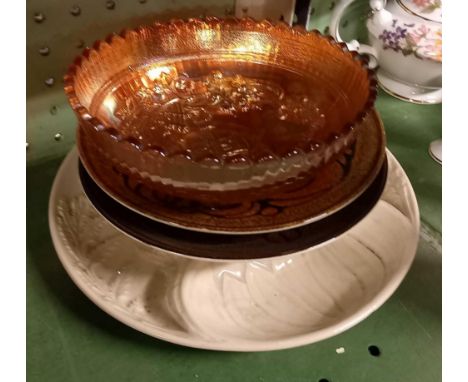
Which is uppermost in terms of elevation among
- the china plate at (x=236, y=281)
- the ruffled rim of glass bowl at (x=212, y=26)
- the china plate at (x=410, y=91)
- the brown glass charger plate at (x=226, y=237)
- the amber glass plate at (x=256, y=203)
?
the ruffled rim of glass bowl at (x=212, y=26)

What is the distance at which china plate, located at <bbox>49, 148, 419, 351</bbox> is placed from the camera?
44cm

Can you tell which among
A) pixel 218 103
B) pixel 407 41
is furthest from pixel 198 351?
pixel 407 41

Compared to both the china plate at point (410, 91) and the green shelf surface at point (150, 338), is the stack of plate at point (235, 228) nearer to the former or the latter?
the green shelf surface at point (150, 338)

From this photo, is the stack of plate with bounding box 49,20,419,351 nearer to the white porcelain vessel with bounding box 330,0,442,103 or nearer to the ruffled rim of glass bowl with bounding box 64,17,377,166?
the ruffled rim of glass bowl with bounding box 64,17,377,166

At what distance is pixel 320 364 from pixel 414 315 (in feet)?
0.36

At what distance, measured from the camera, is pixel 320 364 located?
0.46 metres

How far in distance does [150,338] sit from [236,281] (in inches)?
3.8

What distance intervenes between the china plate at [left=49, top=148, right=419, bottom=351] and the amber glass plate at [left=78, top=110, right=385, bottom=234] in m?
0.05

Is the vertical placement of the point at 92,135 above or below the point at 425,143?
above

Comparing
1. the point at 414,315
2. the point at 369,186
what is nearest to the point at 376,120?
the point at 369,186

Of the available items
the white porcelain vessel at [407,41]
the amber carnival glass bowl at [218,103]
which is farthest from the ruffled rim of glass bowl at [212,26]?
the white porcelain vessel at [407,41]

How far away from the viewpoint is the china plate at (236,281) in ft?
1.44

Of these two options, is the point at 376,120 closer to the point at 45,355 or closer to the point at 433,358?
the point at 433,358

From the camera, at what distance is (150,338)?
1.53 feet
